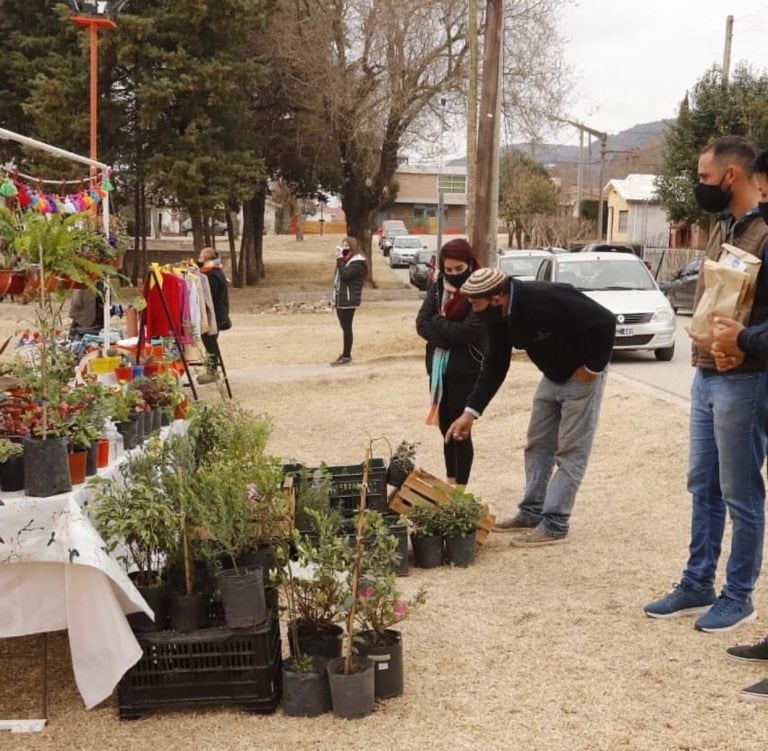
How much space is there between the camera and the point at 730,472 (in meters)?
3.95

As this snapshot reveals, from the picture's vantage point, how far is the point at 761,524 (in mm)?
4023

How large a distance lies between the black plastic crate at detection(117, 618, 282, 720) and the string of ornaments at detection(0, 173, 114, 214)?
2.37 m

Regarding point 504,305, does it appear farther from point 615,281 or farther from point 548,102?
point 548,102

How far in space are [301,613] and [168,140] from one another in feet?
78.6

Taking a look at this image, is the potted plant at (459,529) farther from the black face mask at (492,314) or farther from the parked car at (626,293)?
the parked car at (626,293)

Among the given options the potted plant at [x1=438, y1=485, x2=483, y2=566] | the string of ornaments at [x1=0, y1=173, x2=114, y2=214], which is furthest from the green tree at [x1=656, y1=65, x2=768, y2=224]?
the potted plant at [x1=438, y1=485, x2=483, y2=566]

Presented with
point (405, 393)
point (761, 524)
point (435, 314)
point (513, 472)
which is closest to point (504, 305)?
point (435, 314)

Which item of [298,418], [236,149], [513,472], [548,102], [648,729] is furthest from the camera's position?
[236,149]

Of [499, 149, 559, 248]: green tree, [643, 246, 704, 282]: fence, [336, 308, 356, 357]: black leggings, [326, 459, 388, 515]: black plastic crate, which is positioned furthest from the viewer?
[499, 149, 559, 248]: green tree

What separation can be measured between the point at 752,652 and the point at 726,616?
321 millimetres

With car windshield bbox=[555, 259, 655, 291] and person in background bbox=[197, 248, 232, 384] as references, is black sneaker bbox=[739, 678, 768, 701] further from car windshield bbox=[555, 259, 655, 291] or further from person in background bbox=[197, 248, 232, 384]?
car windshield bbox=[555, 259, 655, 291]

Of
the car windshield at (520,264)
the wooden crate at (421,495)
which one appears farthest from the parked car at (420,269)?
the wooden crate at (421,495)

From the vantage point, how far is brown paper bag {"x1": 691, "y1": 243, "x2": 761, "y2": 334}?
3.68m

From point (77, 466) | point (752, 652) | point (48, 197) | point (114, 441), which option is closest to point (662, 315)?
point (48, 197)
